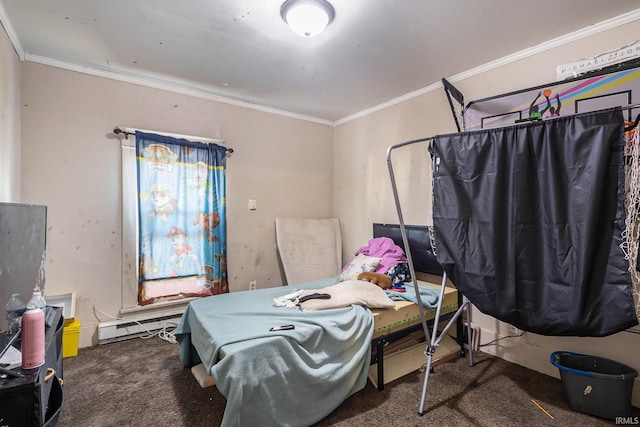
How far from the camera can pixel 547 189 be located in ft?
4.67

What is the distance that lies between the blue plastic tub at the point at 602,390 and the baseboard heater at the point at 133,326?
3227mm

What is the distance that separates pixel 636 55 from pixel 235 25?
258 cm

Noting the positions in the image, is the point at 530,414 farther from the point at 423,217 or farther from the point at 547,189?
the point at 423,217

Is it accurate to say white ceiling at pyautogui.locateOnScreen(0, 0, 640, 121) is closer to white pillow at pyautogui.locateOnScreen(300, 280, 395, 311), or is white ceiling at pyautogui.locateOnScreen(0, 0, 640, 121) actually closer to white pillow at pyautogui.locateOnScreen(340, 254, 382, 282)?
white pillow at pyautogui.locateOnScreen(340, 254, 382, 282)

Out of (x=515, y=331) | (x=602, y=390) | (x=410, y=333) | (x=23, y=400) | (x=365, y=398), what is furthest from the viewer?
(x=515, y=331)

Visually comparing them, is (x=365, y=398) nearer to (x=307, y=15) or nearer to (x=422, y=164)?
(x=422, y=164)

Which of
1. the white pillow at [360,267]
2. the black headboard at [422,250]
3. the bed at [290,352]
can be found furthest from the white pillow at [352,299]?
the black headboard at [422,250]

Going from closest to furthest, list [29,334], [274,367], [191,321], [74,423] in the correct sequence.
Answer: [29,334] < [274,367] < [74,423] < [191,321]

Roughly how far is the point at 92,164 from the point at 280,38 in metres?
2.02

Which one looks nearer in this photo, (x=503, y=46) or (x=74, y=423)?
(x=74, y=423)

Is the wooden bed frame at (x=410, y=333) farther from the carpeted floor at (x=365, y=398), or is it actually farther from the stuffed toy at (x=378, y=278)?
the stuffed toy at (x=378, y=278)

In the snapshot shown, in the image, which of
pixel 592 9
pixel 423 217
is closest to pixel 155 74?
pixel 423 217

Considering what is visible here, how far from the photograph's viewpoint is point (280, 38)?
2.18 meters

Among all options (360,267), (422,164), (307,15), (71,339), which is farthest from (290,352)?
(422,164)
